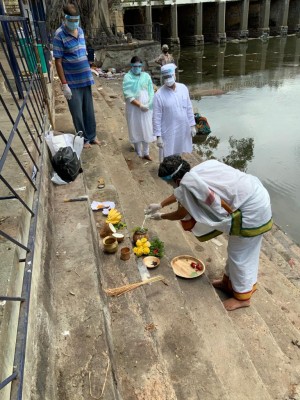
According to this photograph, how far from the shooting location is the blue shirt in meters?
4.53

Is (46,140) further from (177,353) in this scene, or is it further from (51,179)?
(177,353)

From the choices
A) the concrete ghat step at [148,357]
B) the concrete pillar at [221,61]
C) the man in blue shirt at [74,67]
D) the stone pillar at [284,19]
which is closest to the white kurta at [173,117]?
the man in blue shirt at [74,67]

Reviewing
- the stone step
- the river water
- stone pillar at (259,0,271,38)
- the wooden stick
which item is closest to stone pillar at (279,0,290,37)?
stone pillar at (259,0,271,38)

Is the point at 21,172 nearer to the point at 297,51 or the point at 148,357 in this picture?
the point at 148,357

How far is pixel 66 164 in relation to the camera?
3812mm

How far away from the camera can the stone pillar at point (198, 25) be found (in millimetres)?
27594

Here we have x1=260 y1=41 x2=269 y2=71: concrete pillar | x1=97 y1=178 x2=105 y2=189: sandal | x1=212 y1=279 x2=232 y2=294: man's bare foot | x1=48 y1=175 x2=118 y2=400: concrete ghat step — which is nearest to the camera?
x1=48 y1=175 x2=118 y2=400: concrete ghat step

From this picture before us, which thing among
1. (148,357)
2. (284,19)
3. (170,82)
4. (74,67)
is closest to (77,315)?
(148,357)

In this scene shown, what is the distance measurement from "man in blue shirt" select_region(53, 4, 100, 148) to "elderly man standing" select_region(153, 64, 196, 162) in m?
1.11

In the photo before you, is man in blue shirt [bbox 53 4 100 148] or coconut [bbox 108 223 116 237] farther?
man in blue shirt [bbox 53 4 100 148]

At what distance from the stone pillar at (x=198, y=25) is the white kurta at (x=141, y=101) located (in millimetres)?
26061

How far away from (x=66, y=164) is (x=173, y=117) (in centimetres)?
221

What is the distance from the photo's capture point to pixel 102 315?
2258 millimetres

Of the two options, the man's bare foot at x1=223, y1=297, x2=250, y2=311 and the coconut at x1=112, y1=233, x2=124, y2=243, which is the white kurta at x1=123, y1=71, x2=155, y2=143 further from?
the man's bare foot at x1=223, y1=297, x2=250, y2=311
